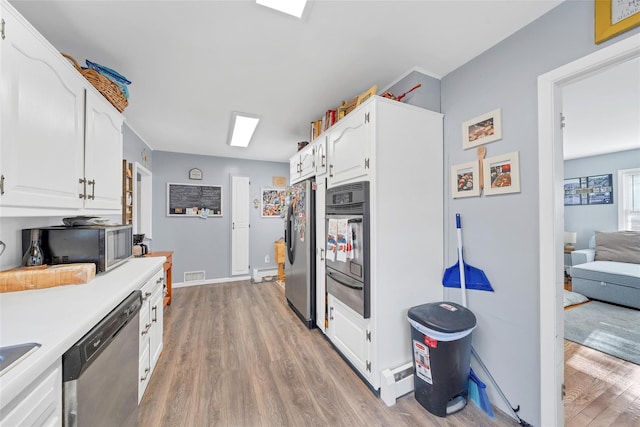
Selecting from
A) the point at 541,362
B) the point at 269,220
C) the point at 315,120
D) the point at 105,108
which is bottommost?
the point at 541,362

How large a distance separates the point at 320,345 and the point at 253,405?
0.86m

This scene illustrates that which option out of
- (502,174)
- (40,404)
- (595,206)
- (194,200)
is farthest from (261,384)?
(595,206)

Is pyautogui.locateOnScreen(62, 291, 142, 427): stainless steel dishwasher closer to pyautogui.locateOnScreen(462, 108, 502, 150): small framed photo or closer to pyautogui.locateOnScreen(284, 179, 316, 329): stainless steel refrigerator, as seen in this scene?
pyautogui.locateOnScreen(284, 179, 316, 329): stainless steel refrigerator

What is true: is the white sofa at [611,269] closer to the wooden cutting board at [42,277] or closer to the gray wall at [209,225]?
the gray wall at [209,225]

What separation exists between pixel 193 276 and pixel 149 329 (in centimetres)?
281

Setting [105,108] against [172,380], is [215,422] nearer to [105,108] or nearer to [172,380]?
[172,380]

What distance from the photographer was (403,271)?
1.77 meters

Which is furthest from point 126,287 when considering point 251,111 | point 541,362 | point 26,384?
point 541,362

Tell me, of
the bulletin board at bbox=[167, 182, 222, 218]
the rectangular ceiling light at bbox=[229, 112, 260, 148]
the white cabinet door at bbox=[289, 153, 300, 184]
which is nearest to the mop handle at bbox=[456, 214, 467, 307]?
the white cabinet door at bbox=[289, 153, 300, 184]

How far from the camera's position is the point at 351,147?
191 centimetres

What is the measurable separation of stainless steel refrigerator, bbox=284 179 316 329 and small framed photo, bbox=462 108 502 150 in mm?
1428

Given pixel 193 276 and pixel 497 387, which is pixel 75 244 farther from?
pixel 193 276

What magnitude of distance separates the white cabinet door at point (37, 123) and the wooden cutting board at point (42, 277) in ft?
1.11

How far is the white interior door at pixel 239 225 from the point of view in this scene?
4613 mm
